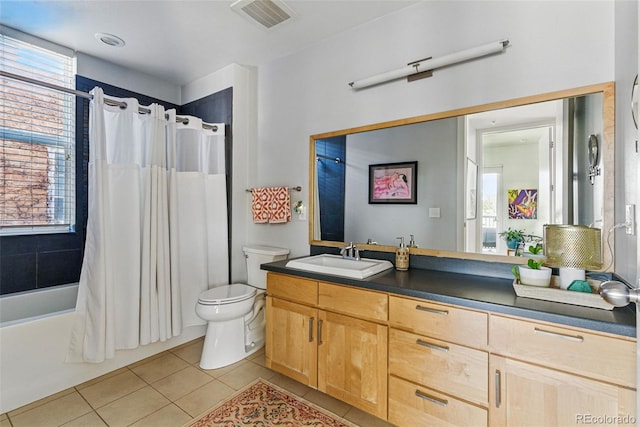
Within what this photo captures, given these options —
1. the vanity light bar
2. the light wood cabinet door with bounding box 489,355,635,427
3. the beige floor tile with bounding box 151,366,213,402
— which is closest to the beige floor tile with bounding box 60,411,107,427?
the beige floor tile with bounding box 151,366,213,402

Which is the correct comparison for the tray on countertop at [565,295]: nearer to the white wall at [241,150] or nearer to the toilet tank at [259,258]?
the toilet tank at [259,258]

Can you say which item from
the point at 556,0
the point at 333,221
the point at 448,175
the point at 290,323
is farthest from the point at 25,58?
the point at 556,0

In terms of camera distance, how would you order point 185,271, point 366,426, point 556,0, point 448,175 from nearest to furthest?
point 556,0
point 366,426
point 448,175
point 185,271

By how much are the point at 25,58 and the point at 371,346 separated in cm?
332

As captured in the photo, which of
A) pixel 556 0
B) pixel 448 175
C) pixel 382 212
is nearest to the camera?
pixel 556 0

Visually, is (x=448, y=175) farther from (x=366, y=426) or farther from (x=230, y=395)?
(x=230, y=395)

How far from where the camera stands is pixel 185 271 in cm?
250

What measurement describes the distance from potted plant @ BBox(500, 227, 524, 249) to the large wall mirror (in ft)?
0.08

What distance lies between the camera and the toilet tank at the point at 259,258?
97.7 inches

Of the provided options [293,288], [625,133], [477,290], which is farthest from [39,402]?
[625,133]

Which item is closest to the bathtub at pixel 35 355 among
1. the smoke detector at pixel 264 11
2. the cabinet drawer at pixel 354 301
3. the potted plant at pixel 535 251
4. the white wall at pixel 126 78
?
the cabinet drawer at pixel 354 301

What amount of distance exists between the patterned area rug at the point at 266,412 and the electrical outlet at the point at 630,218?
5.17ft

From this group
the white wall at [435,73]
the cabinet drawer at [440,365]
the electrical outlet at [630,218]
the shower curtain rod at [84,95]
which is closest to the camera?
the electrical outlet at [630,218]

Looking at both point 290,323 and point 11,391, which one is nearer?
point 11,391
